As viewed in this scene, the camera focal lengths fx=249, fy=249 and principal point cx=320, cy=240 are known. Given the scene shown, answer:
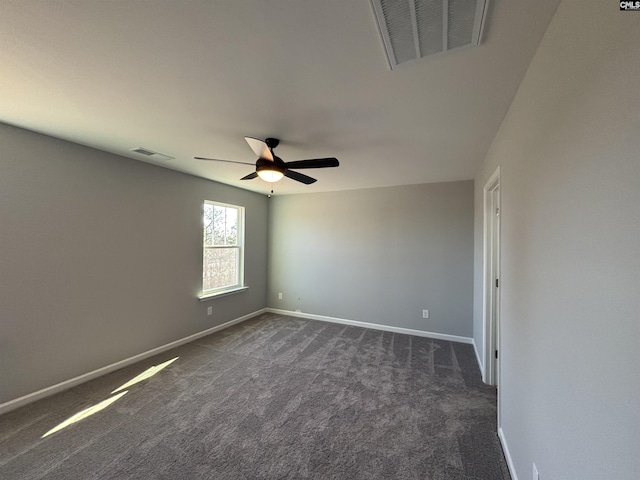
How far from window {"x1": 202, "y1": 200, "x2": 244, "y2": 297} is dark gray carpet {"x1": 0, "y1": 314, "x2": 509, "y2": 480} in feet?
4.31

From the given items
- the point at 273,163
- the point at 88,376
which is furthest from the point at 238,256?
the point at 273,163

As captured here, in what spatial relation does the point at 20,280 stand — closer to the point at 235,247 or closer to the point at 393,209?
the point at 235,247

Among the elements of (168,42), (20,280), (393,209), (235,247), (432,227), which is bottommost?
(20,280)

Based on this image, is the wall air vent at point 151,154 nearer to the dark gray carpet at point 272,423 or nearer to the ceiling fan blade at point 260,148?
the ceiling fan blade at point 260,148

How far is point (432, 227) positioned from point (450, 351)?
1835 mm

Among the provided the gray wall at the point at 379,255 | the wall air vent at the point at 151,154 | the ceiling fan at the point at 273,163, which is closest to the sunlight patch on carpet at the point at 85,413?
the ceiling fan at the point at 273,163

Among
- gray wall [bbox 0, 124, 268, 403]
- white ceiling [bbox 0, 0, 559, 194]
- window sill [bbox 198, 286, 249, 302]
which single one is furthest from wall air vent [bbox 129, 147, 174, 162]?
window sill [bbox 198, 286, 249, 302]

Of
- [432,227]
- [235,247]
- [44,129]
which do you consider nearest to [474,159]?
[432,227]

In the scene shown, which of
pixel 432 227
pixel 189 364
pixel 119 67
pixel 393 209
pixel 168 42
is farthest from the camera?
pixel 393 209

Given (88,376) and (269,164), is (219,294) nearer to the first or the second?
(88,376)

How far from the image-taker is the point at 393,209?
4.28 meters

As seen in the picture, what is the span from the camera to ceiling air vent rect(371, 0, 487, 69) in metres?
1.00

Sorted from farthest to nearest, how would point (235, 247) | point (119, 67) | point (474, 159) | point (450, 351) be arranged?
point (235, 247) < point (450, 351) < point (474, 159) < point (119, 67)

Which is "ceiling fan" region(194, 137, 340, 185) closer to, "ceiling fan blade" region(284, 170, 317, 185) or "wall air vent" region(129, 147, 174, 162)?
"ceiling fan blade" region(284, 170, 317, 185)
